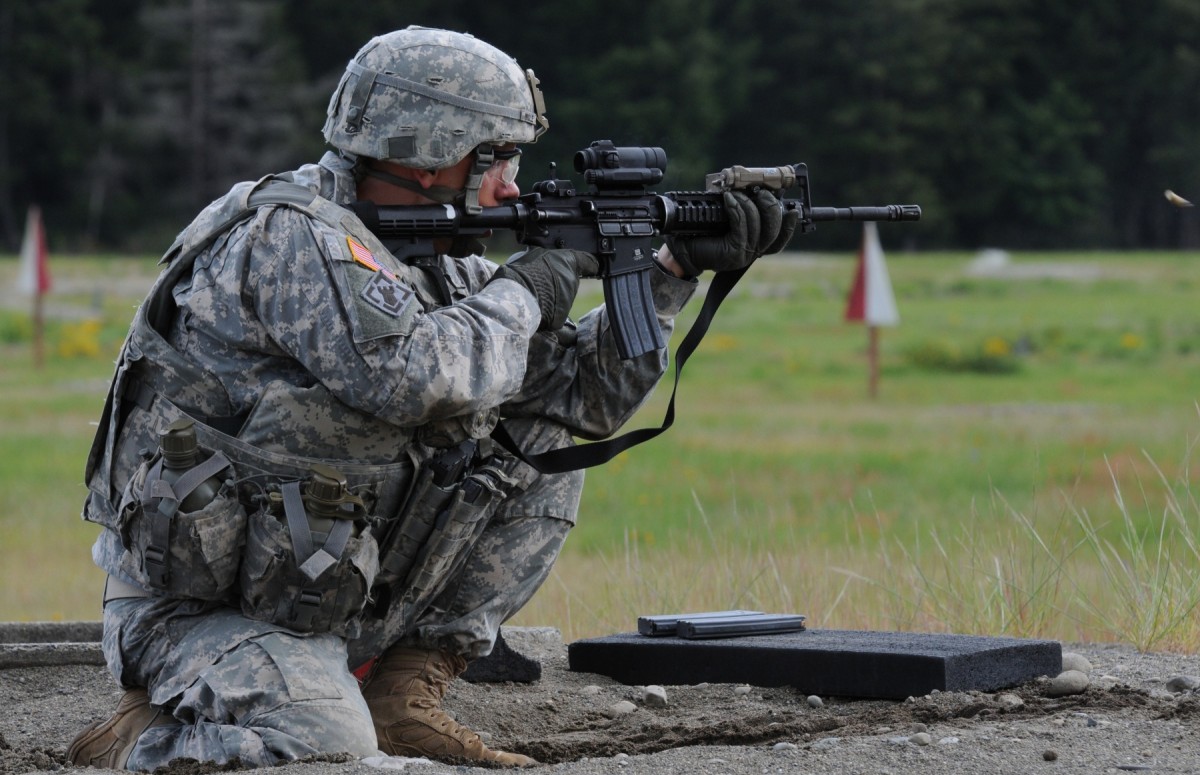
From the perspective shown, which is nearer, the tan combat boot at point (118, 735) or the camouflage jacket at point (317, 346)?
the camouflage jacket at point (317, 346)

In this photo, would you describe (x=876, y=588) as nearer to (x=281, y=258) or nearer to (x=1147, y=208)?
(x=281, y=258)

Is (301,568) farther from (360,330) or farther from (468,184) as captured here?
(468,184)

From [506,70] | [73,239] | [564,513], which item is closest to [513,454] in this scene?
[564,513]

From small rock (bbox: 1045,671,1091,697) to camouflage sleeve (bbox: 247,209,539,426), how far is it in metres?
1.72

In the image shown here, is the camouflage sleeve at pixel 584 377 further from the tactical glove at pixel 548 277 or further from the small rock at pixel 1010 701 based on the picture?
the small rock at pixel 1010 701

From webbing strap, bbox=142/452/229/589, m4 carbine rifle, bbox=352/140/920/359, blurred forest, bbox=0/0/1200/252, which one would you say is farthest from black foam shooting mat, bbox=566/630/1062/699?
blurred forest, bbox=0/0/1200/252

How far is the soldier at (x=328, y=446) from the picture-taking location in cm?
381

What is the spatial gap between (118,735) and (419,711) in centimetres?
73

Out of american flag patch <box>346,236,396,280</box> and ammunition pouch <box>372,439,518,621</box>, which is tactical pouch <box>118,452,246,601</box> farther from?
american flag patch <box>346,236,396,280</box>

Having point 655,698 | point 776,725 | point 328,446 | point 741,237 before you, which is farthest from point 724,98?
Answer: point 328,446

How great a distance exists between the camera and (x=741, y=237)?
4551 millimetres

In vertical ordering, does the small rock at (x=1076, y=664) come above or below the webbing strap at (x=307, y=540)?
below

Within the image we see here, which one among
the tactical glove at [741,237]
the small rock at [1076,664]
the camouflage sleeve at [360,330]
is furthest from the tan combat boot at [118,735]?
the small rock at [1076,664]

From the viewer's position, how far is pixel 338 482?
3871 mm
